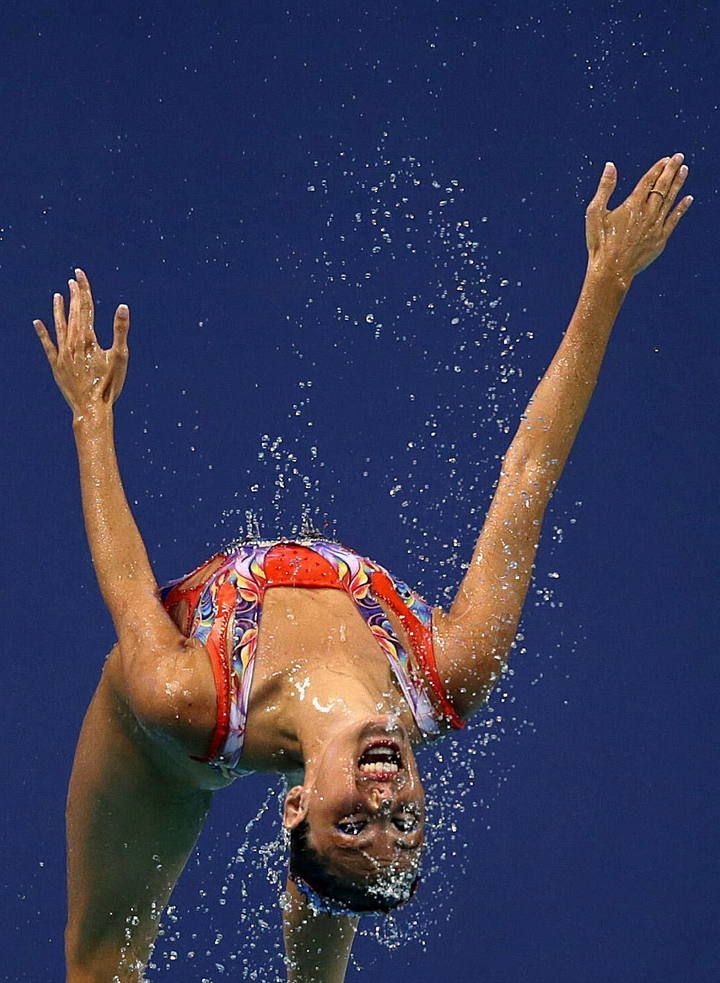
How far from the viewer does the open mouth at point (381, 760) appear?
88.0 inches

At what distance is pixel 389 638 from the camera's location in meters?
2.64

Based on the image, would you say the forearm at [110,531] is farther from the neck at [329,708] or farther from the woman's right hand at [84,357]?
the neck at [329,708]

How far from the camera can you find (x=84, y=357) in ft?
9.54

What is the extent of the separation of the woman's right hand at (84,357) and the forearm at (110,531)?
0.08 m

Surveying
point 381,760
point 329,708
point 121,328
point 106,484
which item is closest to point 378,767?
point 381,760

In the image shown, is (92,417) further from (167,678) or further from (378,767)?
(378,767)

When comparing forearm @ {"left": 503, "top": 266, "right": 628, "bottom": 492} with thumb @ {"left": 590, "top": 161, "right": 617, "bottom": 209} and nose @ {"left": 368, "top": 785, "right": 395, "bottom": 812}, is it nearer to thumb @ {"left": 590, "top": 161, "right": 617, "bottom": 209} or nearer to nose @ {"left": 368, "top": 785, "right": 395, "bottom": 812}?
thumb @ {"left": 590, "top": 161, "right": 617, "bottom": 209}

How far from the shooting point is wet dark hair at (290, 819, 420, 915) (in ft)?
7.43

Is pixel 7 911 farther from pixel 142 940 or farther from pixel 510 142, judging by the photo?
pixel 510 142

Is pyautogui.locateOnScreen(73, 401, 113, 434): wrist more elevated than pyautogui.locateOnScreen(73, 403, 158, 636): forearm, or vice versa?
pyautogui.locateOnScreen(73, 401, 113, 434): wrist

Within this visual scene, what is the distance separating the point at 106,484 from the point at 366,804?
2.73 feet

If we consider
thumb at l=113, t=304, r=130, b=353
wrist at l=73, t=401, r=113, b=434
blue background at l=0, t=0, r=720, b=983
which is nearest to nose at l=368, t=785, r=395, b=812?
wrist at l=73, t=401, r=113, b=434

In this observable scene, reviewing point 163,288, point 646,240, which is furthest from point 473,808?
point 646,240

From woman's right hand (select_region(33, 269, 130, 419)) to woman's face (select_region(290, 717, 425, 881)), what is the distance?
92cm
